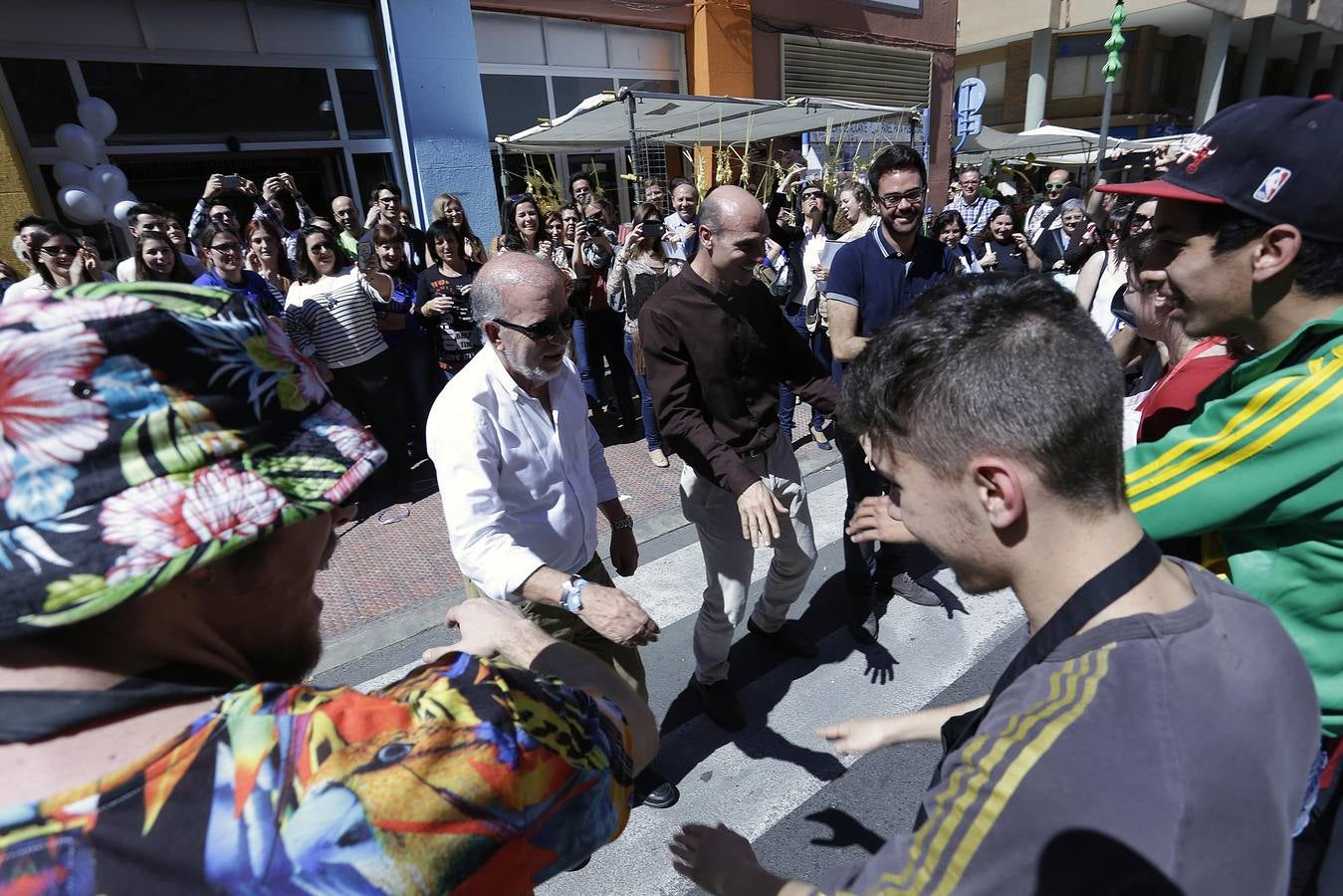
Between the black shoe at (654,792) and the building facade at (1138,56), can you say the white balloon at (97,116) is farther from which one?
the building facade at (1138,56)

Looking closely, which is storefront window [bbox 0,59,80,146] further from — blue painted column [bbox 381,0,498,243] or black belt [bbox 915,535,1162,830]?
black belt [bbox 915,535,1162,830]

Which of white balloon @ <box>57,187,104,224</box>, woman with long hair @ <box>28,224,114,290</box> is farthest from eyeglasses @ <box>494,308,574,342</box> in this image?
white balloon @ <box>57,187,104,224</box>

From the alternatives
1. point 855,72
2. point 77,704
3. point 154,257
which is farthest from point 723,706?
point 855,72

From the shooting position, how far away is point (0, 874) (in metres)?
0.63

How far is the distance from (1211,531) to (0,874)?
1.84 metres

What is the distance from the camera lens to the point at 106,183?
6742 millimetres

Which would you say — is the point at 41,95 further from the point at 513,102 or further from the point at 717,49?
the point at 717,49

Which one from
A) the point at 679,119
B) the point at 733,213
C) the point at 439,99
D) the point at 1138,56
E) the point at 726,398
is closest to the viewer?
the point at 733,213

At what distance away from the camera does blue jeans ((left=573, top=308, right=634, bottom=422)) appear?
654cm

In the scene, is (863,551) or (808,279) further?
(808,279)

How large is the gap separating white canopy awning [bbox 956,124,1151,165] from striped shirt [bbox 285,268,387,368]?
547 inches

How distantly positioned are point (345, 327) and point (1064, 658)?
5261mm

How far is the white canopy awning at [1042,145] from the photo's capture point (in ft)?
50.0

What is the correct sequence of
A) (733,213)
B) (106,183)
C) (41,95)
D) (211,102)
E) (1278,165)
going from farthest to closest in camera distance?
(211,102), (41,95), (106,183), (733,213), (1278,165)
